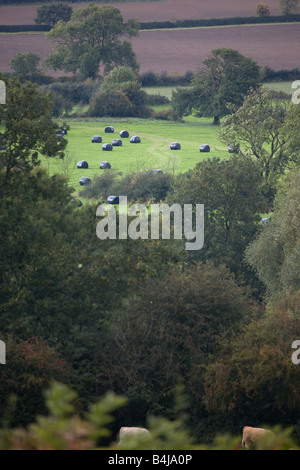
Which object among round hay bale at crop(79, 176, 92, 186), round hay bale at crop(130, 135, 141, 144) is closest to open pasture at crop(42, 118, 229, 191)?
round hay bale at crop(130, 135, 141, 144)

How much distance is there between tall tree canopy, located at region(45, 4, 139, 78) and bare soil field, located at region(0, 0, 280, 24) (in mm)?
10118

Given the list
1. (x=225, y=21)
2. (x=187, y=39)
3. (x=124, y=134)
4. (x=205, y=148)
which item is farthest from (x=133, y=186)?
(x=225, y=21)

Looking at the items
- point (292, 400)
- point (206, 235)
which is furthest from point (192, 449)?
point (206, 235)

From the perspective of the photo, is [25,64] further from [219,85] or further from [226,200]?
[226,200]

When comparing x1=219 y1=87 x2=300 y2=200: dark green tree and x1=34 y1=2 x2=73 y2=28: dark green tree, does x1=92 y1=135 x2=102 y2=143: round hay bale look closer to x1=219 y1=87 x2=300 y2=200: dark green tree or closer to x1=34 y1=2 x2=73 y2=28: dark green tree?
x1=219 y1=87 x2=300 y2=200: dark green tree

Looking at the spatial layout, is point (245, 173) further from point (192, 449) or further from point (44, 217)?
point (192, 449)

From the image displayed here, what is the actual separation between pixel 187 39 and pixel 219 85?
32.4 meters

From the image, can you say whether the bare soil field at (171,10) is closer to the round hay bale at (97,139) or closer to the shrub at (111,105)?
the shrub at (111,105)

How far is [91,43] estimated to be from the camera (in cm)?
13450

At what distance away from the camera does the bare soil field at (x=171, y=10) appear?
140000mm

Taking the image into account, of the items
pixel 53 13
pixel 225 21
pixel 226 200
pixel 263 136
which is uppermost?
pixel 53 13

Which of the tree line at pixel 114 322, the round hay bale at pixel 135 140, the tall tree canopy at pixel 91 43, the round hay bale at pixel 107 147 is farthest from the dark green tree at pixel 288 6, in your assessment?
the tree line at pixel 114 322

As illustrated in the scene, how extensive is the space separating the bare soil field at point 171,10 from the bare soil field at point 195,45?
4.38 meters

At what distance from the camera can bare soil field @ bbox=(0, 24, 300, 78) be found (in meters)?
125
